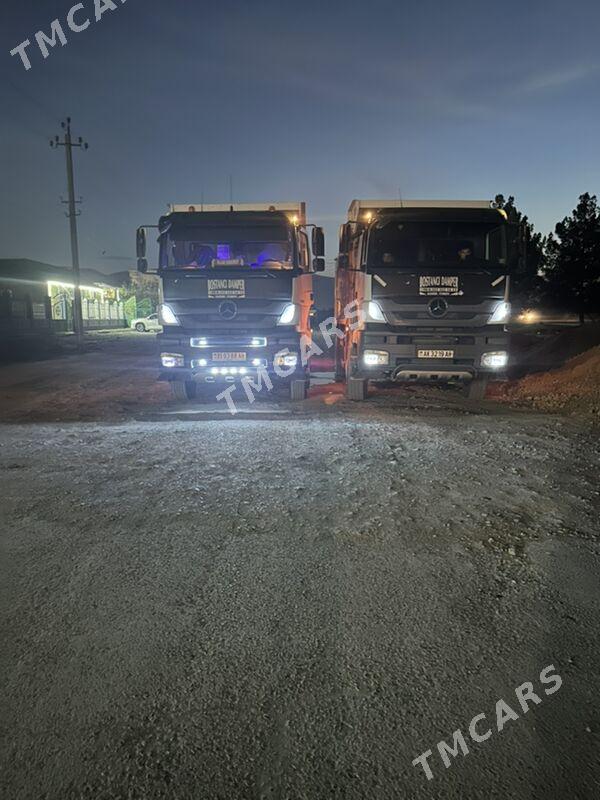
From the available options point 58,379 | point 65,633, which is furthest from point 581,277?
point 65,633

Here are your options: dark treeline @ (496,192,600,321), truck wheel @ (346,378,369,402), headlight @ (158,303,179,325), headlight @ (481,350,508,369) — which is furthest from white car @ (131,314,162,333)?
headlight @ (481,350,508,369)

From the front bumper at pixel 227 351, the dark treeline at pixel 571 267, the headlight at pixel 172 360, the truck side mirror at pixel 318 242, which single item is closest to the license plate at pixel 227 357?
the front bumper at pixel 227 351

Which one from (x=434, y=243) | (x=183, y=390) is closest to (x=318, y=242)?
(x=434, y=243)

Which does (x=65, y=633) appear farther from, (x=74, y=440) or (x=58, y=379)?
(x=58, y=379)

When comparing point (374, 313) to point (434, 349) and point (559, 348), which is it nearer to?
point (434, 349)

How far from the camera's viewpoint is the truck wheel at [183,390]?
959cm

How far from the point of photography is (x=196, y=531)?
376cm

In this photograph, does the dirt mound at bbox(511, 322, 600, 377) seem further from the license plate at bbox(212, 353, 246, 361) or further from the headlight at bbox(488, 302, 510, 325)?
the license plate at bbox(212, 353, 246, 361)

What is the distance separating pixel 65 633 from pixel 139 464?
9.52 ft

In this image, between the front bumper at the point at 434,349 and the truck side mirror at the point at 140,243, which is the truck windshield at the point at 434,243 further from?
the truck side mirror at the point at 140,243

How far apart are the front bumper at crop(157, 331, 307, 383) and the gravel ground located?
12.1 ft

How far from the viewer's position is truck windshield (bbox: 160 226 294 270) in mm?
A: 8805

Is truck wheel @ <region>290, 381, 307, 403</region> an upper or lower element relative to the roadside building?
lower

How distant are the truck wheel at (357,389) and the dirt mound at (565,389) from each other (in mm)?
2754
